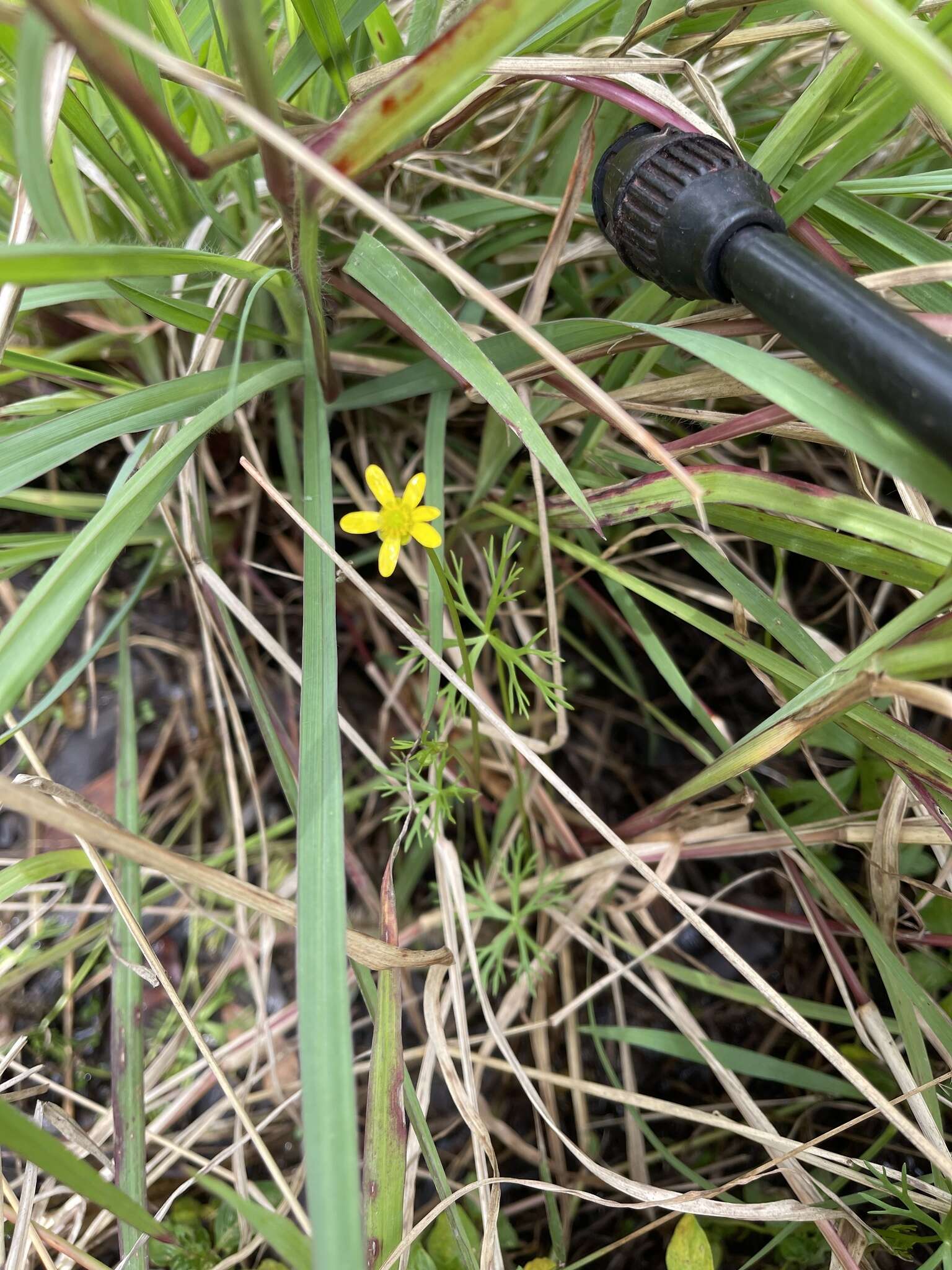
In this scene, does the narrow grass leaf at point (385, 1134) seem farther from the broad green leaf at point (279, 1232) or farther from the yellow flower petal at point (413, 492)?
the yellow flower petal at point (413, 492)

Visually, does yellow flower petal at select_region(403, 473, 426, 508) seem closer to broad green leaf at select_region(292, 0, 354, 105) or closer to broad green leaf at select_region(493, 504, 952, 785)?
broad green leaf at select_region(493, 504, 952, 785)

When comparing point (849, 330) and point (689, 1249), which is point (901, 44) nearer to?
point (849, 330)

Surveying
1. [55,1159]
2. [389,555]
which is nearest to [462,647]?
[389,555]

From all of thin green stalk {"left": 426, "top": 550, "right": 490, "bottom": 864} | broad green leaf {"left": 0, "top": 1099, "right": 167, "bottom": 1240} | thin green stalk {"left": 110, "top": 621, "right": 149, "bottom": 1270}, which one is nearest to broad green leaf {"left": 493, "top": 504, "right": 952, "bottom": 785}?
thin green stalk {"left": 426, "top": 550, "right": 490, "bottom": 864}

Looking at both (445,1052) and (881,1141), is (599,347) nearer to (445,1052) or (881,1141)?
(445,1052)

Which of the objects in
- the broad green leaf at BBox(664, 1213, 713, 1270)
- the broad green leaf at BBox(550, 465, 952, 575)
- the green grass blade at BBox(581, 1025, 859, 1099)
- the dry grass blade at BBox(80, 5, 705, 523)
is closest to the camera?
the dry grass blade at BBox(80, 5, 705, 523)
